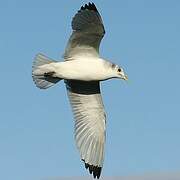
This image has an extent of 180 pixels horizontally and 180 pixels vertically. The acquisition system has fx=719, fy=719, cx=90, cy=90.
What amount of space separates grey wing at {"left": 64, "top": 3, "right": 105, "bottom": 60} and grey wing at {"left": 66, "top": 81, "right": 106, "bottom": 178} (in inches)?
50.0

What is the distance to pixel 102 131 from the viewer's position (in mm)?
18688

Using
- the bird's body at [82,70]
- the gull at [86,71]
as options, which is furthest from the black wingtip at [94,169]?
the bird's body at [82,70]

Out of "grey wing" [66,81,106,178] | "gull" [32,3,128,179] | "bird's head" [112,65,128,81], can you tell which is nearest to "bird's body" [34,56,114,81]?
"gull" [32,3,128,179]

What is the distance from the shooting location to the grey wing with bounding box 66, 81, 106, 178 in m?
18.3

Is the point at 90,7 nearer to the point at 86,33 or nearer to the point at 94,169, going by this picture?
the point at 86,33

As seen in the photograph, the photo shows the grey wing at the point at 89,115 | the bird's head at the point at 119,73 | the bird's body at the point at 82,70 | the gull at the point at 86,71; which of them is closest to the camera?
the gull at the point at 86,71

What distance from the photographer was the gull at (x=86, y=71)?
56.5 feet

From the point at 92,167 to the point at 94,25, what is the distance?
3551 millimetres

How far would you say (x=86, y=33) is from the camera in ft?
56.8

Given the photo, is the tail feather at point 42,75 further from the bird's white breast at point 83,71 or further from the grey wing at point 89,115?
the grey wing at point 89,115

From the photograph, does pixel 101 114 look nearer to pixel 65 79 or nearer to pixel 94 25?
pixel 65 79

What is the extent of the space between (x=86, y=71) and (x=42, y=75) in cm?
116

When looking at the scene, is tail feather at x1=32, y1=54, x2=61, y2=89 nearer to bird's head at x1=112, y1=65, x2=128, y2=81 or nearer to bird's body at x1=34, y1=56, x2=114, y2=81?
bird's body at x1=34, y1=56, x2=114, y2=81

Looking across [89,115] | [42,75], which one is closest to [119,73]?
[89,115]
